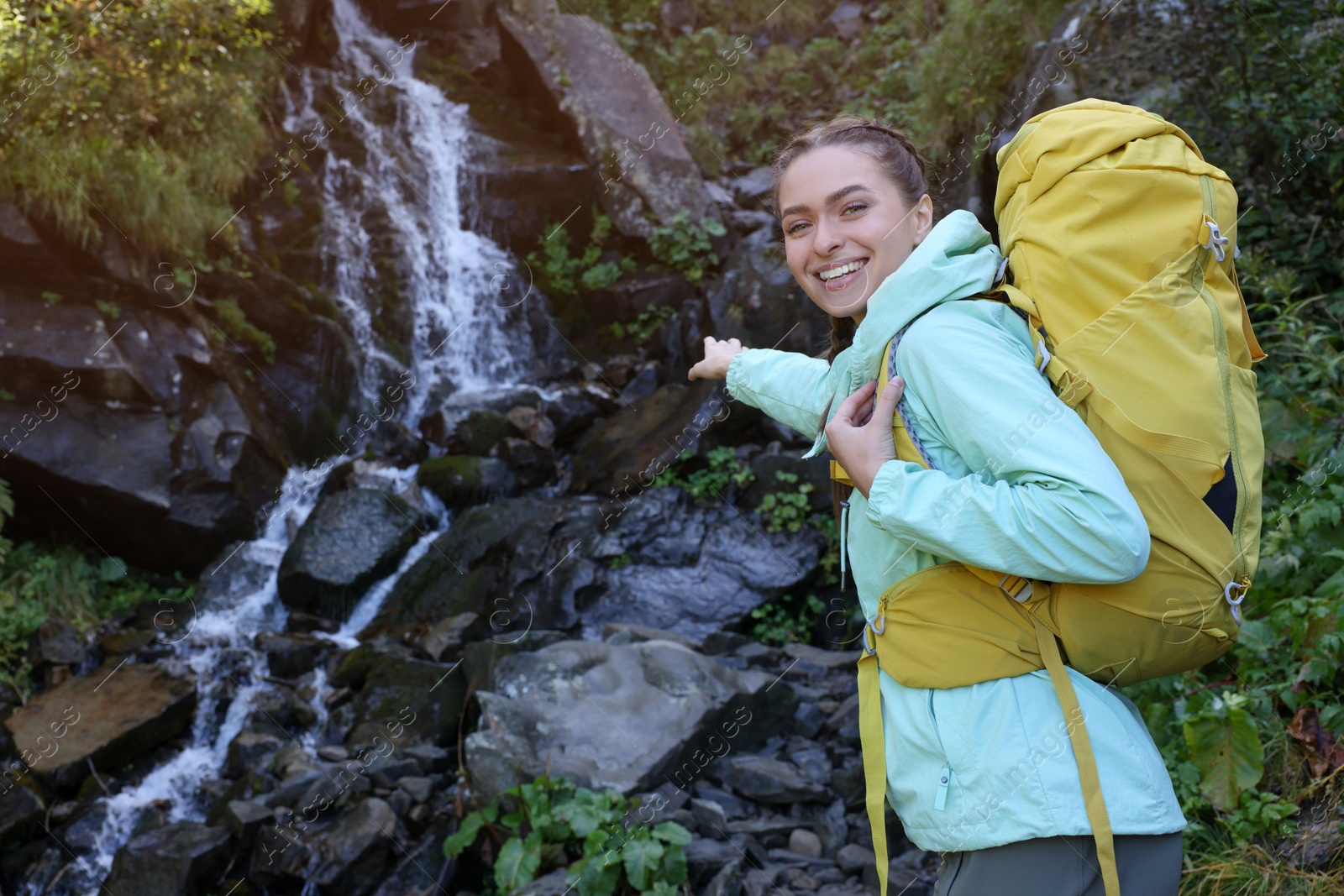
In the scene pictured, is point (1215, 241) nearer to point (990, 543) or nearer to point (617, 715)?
point (990, 543)

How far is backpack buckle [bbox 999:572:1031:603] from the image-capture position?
1326mm

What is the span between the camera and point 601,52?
1161cm

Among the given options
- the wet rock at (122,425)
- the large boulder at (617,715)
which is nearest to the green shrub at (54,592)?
the wet rock at (122,425)

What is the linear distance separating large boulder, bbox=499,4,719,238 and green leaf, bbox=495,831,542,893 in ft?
26.3

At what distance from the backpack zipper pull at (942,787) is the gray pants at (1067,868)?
8 cm

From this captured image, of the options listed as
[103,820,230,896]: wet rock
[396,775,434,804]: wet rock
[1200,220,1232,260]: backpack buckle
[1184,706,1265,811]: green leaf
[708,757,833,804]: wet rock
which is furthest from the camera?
[396,775,434,804]: wet rock

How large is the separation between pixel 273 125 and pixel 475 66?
3.46m

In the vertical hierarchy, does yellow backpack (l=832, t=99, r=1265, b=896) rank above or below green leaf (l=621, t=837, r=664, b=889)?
above

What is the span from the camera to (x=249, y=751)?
5.80 m

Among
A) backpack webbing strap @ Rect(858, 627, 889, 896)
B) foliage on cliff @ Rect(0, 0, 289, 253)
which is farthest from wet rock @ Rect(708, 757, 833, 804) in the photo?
foliage on cliff @ Rect(0, 0, 289, 253)

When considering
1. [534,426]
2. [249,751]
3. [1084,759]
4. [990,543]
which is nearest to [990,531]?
[990,543]

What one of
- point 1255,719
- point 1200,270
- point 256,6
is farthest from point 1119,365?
point 256,6

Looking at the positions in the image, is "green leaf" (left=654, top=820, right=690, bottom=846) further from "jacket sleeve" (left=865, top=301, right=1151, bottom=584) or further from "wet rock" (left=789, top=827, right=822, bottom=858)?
"jacket sleeve" (left=865, top=301, right=1151, bottom=584)

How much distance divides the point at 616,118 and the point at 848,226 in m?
10.1
